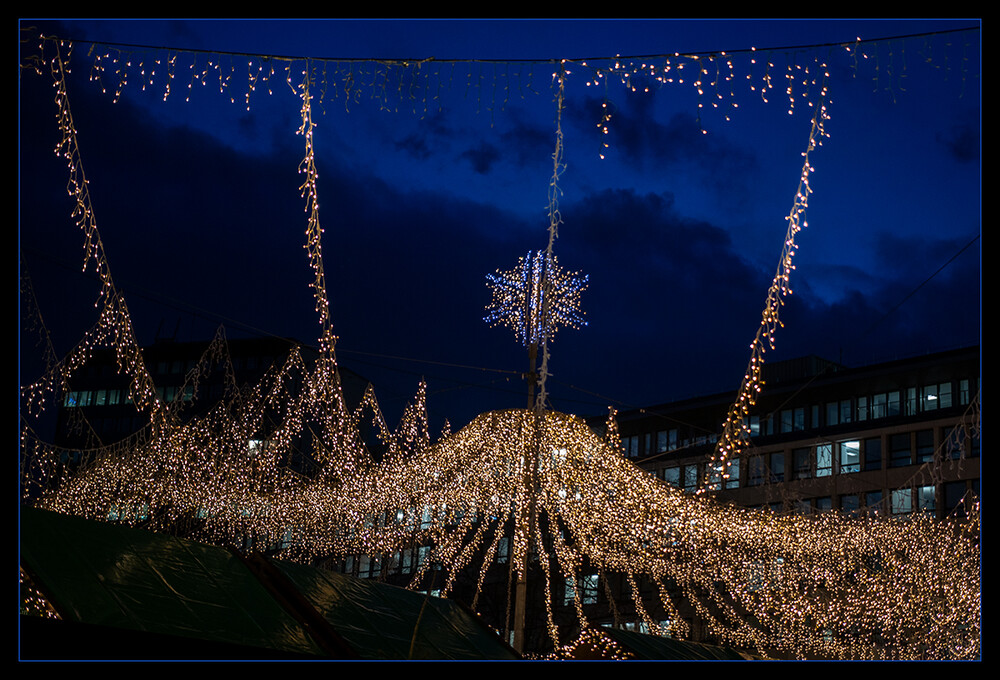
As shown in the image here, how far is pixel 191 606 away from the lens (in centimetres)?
682

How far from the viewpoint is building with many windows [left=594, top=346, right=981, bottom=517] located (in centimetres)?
3903

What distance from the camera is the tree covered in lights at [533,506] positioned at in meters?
16.3

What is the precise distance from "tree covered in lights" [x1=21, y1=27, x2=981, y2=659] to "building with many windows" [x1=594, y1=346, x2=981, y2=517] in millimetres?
9398

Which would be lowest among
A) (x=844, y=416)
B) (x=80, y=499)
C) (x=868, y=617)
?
(x=868, y=617)

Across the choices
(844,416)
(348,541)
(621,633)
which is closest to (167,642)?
(621,633)

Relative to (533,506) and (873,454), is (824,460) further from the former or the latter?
(533,506)

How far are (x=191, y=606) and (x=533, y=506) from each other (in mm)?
9850

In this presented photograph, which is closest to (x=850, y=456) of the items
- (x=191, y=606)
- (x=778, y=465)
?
(x=778, y=465)

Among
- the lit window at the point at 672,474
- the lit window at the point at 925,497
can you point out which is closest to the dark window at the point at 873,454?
the lit window at the point at 925,497

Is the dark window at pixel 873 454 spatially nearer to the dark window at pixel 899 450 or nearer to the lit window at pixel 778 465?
the dark window at pixel 899 450

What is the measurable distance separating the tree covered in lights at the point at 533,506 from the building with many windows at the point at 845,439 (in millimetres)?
9398

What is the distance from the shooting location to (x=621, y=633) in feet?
32.0
